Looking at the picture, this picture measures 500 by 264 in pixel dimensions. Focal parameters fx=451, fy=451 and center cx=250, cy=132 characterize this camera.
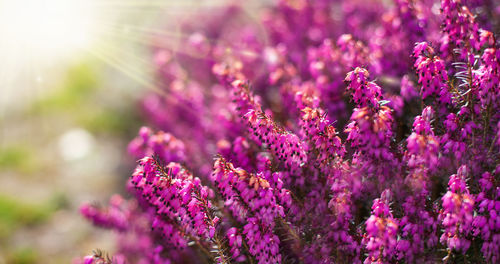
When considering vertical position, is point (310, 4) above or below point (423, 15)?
above

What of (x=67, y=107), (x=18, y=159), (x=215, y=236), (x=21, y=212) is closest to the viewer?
(x=215, y=236)

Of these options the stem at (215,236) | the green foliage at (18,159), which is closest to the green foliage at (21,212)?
the green foliage at (18,159)

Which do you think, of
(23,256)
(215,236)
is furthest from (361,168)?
(23,256)

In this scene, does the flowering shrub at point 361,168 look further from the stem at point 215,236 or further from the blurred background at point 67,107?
the blurred background at point 67,107

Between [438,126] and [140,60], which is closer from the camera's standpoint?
[438,126]

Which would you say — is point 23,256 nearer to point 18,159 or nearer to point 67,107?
point 18,159

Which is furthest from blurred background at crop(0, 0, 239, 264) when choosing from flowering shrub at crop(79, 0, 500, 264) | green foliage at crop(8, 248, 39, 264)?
flowering shrub at crop(79, 0, 500, 264)

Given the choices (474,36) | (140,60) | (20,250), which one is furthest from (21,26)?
(474,36)

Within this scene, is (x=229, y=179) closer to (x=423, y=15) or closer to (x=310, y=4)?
(x=423, y=15)
